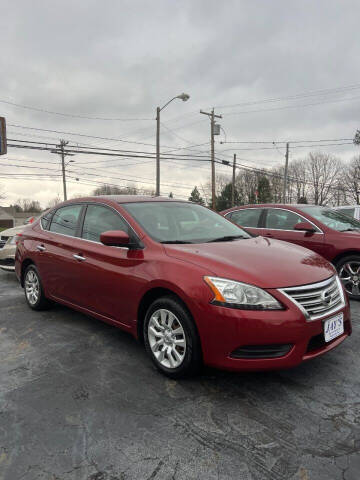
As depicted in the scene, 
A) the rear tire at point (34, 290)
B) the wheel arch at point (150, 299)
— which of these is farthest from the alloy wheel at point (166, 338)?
the rear tire at point (34, 290)

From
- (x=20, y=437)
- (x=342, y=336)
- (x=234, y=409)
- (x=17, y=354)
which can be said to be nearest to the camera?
(x=20, y=437)

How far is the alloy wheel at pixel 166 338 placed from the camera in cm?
283

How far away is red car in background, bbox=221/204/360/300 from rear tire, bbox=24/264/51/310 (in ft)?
9.90

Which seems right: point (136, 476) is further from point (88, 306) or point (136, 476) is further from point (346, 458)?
point (88, 306)

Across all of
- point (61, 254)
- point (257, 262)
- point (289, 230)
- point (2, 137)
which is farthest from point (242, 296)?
point (2, 137)

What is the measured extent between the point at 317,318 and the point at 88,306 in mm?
2317

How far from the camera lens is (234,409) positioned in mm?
2486

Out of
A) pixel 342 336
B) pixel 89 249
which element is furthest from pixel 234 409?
pixel 89 249

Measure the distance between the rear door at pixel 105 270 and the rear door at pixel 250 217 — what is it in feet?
10.9

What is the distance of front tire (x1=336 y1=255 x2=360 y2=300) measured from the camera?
17.5 feet

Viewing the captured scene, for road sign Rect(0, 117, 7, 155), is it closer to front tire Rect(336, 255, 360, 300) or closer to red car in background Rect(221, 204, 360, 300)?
red car in background Rect(221, 204, 360, 300)

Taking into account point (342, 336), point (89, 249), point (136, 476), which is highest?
point (89, 249)

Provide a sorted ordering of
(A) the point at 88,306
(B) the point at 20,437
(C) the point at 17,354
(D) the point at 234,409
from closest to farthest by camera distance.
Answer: (B) the point at 20,437 → (D) the point at 234,409 → (C) the point at 17,354 → (A) the point at 88,306

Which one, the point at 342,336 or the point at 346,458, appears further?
the point at 342,336
